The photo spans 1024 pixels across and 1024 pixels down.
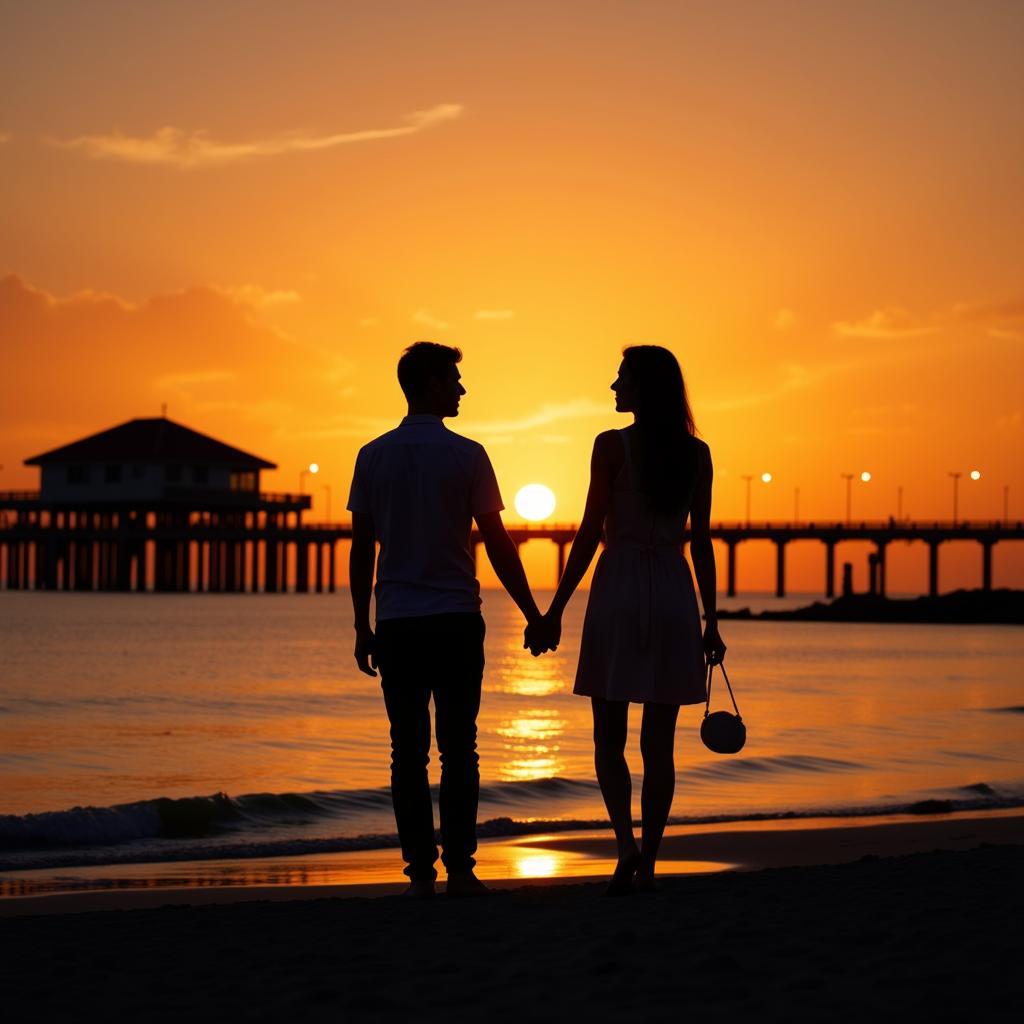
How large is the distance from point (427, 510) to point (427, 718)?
791 mm

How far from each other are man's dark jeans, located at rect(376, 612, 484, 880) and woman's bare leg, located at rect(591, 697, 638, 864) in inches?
16.5

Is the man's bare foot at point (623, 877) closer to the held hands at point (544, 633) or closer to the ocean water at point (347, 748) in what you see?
the held hands at point (544, 633)

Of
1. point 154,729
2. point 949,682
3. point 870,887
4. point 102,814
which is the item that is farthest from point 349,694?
point 870,887

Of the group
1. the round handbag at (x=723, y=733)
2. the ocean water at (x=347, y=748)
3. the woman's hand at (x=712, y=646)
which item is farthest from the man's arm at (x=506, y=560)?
the ocean water at (x=347, y=748)

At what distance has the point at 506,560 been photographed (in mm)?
5512

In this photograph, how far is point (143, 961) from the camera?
467 centimetres

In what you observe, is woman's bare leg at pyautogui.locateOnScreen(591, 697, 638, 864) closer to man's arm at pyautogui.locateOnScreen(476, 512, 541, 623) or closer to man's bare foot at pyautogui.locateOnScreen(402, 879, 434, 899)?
man's arm at pyautogui.locateOnScreen(476, 512, 541, 623)

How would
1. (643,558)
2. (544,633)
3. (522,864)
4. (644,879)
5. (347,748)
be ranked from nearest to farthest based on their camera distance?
(544,633) → (643,558) → (644,879) → (522,864) → (347,748)

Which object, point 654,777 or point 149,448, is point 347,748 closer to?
point 654,777

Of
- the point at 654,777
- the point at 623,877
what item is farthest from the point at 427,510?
the point at 623,877

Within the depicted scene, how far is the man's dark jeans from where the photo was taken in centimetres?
542

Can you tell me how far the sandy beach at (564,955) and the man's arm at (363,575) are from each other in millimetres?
846

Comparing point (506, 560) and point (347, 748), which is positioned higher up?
point (506, 560)

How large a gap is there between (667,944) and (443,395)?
6.52 feet
